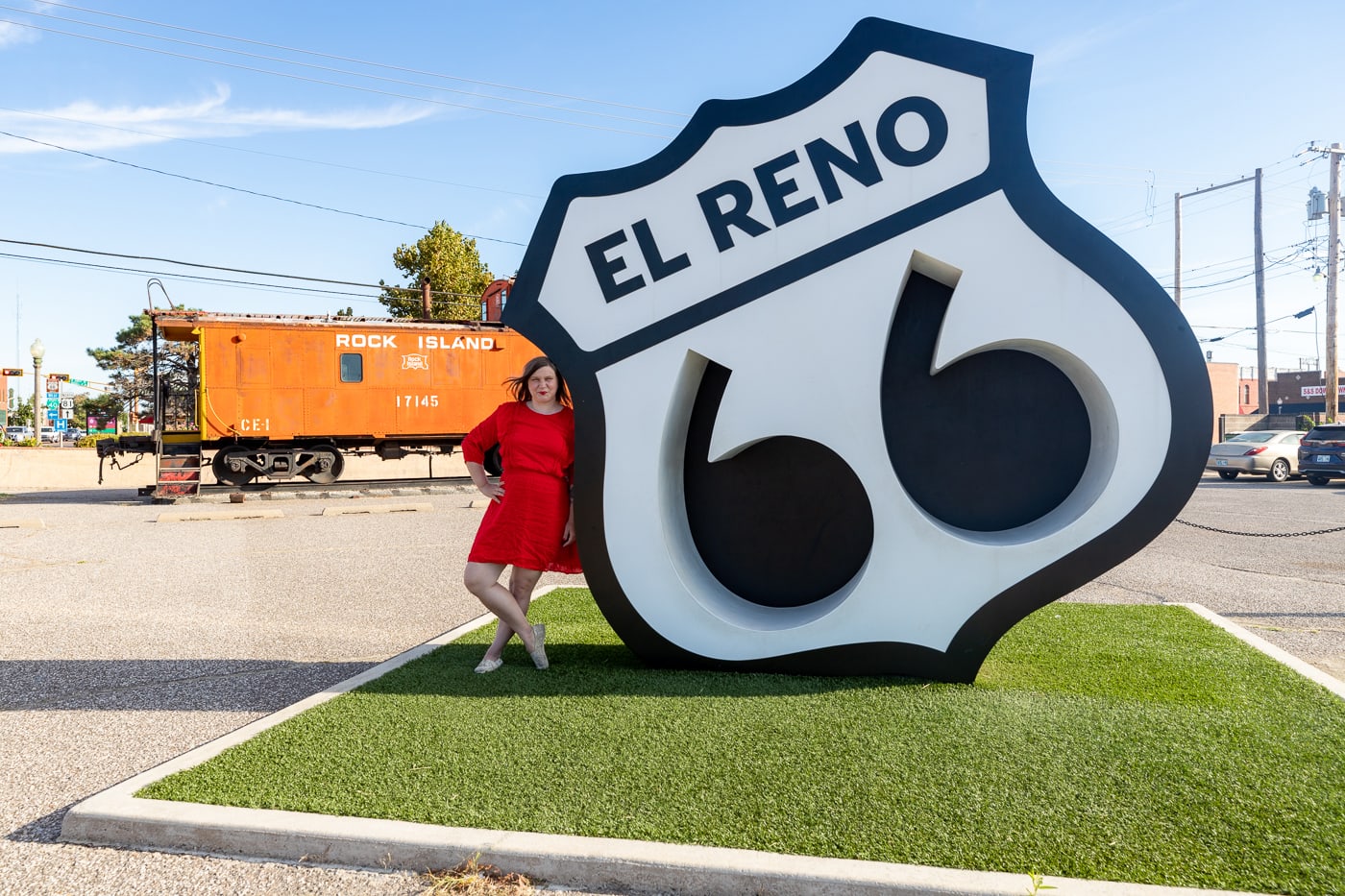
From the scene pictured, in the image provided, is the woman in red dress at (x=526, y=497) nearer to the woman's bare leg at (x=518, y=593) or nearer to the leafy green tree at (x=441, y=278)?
the woman's bare leg at (x=518, y=593)

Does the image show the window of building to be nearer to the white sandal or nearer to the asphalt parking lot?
the asphalt parking lot

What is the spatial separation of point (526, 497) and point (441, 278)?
26.2 m

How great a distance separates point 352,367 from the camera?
17.1 m

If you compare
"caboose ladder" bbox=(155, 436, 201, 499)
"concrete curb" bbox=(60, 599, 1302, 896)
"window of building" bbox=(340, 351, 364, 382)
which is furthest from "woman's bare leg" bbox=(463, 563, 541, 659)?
"caboose ladder" bbox=(155, 436, 201, 499)

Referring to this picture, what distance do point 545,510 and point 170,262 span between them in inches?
898

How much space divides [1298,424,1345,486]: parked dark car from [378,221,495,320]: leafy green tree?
23.0m

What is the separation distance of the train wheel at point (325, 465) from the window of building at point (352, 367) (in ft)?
4.87

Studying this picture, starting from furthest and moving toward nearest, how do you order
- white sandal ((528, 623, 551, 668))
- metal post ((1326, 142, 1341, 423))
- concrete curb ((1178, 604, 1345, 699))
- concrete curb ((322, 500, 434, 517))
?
metal post ((1326, 142, 1341, 423)), concrete curb ((322, 500, 434, 517)), white sandal ((528, 623, 551, 668)), concrete curb ((1178, 604, 1345, 699))

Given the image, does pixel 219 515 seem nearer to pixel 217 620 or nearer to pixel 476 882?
pixel 217 620

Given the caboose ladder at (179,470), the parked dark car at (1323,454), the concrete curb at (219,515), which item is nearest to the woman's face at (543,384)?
the concrete curb at (219,515)

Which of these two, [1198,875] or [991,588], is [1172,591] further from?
[1198,875]

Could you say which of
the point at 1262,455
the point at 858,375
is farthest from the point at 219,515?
the point at 1262,455

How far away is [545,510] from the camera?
184 inches

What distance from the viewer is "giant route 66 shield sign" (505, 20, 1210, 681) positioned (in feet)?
13.8
